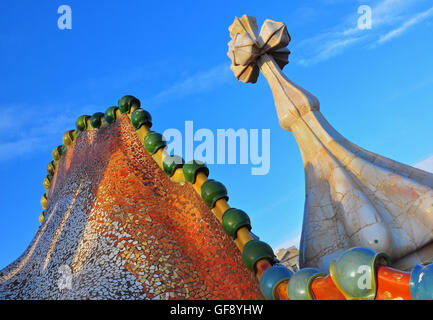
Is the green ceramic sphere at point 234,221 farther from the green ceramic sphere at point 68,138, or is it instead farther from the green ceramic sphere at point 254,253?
the green ceramic sphere at point 68,138

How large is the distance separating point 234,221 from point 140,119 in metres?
1.65

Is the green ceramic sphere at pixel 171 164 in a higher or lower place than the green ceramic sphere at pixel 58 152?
lower

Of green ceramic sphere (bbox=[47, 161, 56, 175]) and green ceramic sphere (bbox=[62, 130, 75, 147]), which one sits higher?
green ceramic sphere (bbox=[62, 130, 75, 147])

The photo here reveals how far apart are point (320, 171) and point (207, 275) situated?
1473 mm

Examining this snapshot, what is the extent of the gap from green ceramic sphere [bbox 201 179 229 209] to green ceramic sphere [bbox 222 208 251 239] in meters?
0.18

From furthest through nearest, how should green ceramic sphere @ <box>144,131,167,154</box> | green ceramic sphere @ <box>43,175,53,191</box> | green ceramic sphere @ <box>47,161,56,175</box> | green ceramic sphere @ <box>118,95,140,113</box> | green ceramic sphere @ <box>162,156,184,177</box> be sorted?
green ceramic sphere @ <box>43,175,53,191</box> → green ceramic sphere @ <box>47,161,56,175</box> → green ceramic sphere @ <box>118,95,140,113</box> → green ceramic sphere @ <box>144,131,167,154</box> → green ceramic sphere @ <box>162,156,184,177</box>

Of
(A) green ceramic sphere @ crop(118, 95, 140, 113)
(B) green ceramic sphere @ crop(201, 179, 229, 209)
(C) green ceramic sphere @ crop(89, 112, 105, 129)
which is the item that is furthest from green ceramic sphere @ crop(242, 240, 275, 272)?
(C) green ceramic sphere @ crop(89, 112, 105, 129)

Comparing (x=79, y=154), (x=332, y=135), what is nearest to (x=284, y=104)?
(x=332, y=135)

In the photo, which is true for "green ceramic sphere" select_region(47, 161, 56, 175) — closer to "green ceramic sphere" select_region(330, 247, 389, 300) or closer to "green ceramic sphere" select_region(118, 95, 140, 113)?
"green ceramic sphere" select_region(118, 95, 140, 113)

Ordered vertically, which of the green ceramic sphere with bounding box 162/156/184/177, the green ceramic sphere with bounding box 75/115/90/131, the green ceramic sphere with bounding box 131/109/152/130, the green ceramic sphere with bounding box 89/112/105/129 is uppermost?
the green ceramic sphere with bounding box 75/115/90/131

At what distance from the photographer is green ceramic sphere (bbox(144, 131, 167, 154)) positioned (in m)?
4.04

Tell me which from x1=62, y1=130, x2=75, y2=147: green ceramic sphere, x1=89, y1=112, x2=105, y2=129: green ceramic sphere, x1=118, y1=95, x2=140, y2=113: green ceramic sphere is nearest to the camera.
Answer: x1=118, y1=95, x2=140, y2=113: green ceramic sphere

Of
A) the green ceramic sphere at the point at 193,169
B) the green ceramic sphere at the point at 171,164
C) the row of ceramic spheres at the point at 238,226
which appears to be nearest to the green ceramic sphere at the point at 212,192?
the row of ceramic spheres at the point at 238,226

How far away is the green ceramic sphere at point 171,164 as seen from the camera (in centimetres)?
383
